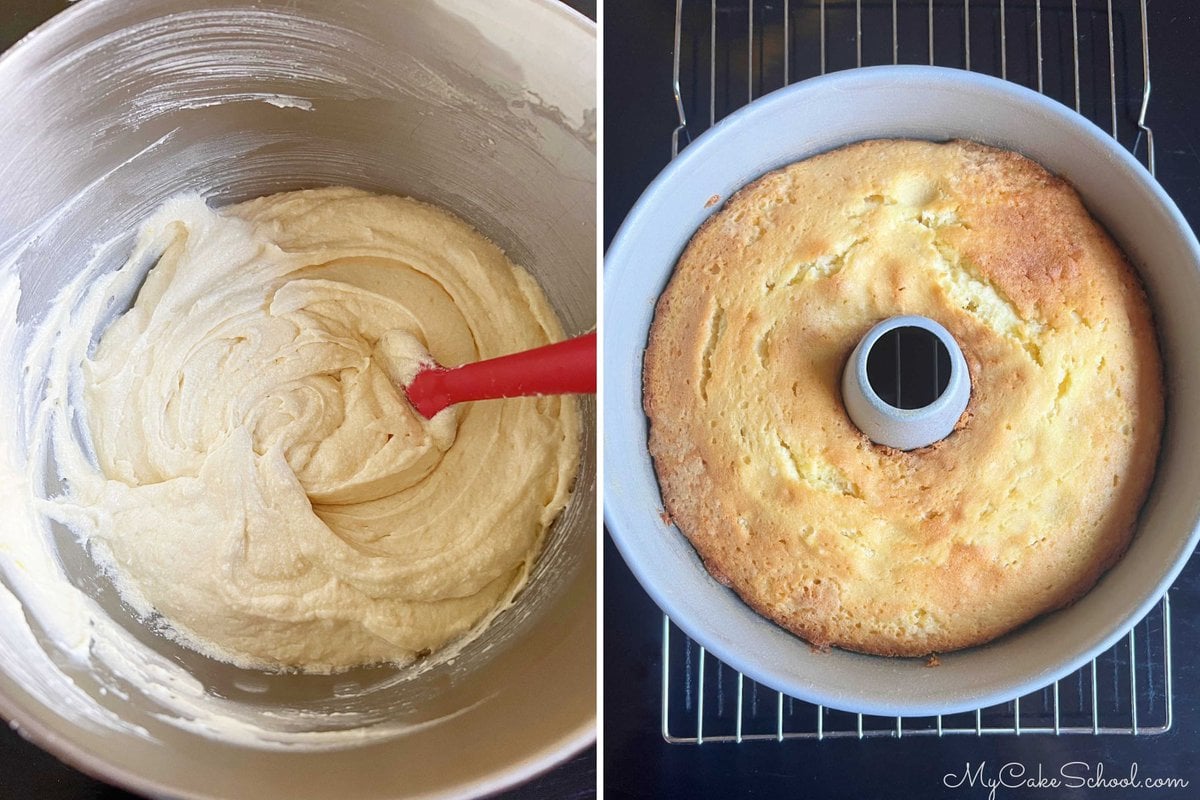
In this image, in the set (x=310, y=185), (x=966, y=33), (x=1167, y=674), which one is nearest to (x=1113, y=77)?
(x=966, y=33)

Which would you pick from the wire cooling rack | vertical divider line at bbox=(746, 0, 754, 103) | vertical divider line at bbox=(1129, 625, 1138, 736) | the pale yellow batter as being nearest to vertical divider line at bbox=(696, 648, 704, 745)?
the wire cooling rack

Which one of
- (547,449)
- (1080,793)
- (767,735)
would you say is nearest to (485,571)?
(547,449)

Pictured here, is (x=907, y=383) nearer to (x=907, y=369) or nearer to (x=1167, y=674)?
(x=907, y=369)

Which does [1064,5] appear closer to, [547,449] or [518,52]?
[518,52]

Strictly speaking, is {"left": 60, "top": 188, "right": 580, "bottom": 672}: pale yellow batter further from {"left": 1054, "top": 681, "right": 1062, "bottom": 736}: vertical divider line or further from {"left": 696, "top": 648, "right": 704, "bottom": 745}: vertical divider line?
{"left": 1054, "top": 681, "right": 1062, "bottom": 736}: vertical divider line

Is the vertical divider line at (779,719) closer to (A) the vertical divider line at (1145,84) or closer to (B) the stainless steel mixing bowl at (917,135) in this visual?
(B) the stainless steel mixing bowl at (917,135)

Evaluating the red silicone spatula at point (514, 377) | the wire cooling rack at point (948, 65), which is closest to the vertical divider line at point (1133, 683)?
the wire cooling rack at point (948, 65)
